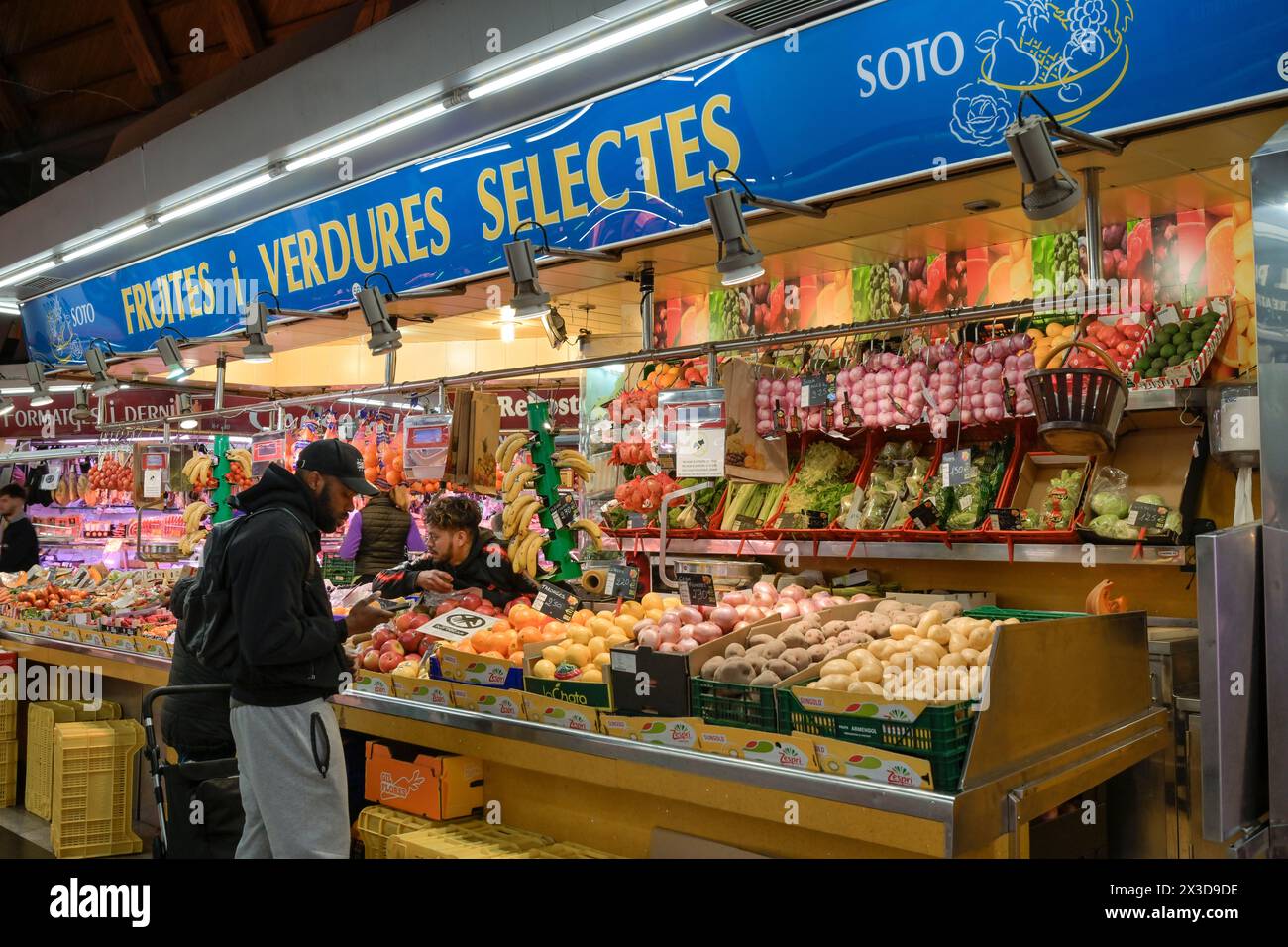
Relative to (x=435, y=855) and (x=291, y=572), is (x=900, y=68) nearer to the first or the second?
(x=291, y=572)

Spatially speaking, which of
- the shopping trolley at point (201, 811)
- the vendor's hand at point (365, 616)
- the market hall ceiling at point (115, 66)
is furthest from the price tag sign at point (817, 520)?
the market hall ceiling at point (115, 66)

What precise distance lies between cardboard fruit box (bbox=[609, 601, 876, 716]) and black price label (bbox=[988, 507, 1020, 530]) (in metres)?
1.90

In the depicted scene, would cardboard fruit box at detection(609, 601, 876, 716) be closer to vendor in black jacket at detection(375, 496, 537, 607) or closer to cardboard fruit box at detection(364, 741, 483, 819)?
cardboard fruit box at detection(364, 741, 483, 819)

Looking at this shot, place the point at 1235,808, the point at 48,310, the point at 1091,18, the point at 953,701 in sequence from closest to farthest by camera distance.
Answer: the point at 1235,808 → the point at 953,701 → the point at 1091,18 → the point at 48,310

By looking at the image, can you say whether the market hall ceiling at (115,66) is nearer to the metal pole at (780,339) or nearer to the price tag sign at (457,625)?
the metal pole at (780,339)

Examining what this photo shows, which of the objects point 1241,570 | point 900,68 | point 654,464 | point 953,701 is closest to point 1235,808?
point 1241,570

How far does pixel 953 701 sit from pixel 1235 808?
28.2 inches

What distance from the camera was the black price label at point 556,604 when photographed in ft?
15.5

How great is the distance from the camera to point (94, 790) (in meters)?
6.43

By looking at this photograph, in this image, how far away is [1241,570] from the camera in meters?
2.33

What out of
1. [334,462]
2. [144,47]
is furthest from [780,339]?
[144,47]

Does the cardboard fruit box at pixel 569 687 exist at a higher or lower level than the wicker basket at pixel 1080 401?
lower

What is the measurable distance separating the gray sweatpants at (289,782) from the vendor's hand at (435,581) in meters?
1.69
